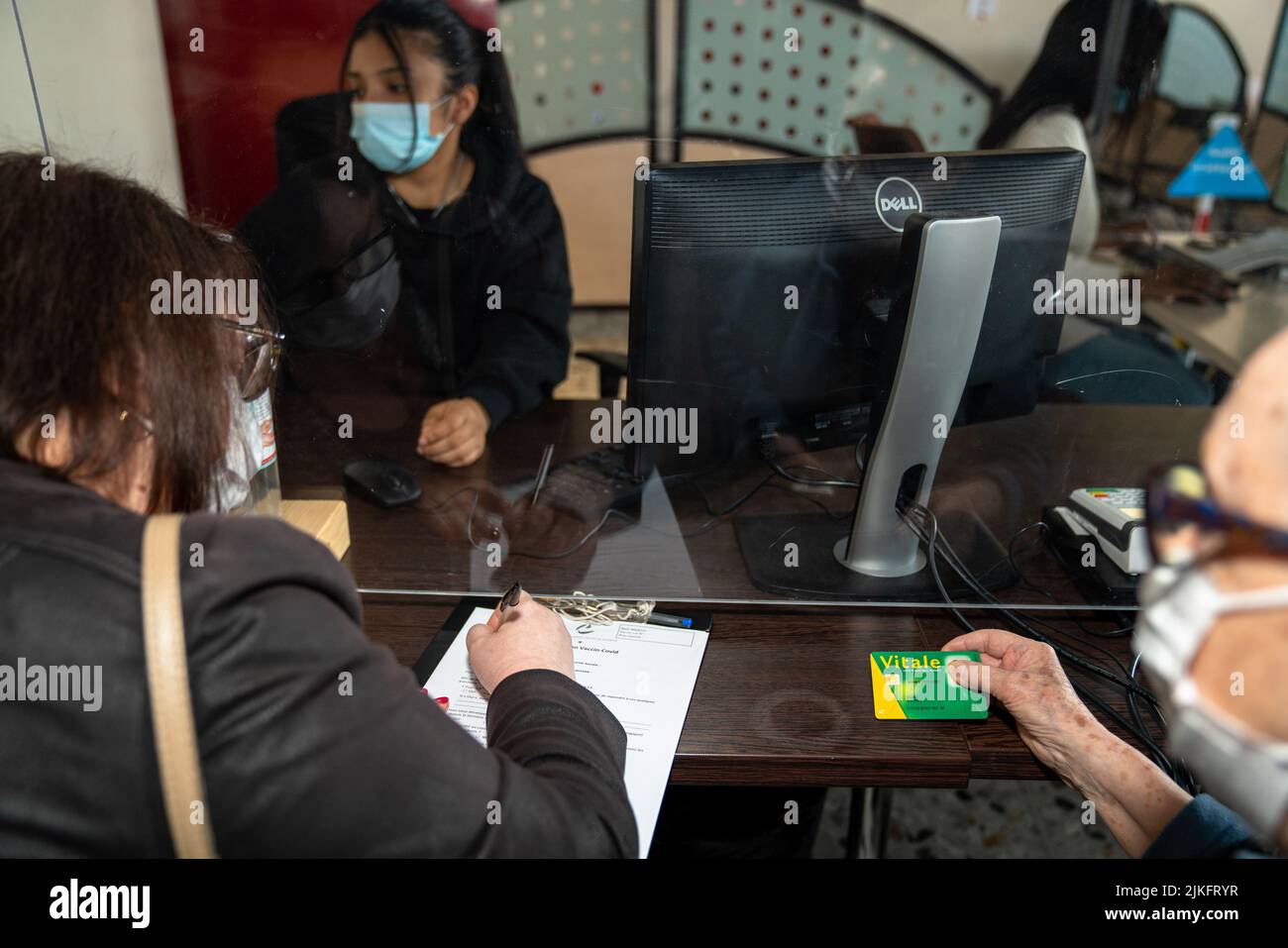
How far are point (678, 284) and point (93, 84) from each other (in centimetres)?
88

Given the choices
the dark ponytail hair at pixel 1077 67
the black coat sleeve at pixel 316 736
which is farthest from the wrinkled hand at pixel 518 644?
the dark ponytail hair at pixel 1077 67

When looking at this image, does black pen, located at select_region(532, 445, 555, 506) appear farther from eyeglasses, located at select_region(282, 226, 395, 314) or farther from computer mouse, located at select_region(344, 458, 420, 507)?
eyeglasses, located at select_region(282, 226, 395, 314)

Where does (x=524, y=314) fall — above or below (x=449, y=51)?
below

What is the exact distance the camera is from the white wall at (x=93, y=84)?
44.4 inches

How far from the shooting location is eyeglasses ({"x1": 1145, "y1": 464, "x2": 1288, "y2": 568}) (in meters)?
0.34

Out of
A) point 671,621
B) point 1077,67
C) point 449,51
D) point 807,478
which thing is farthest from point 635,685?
point 1077,67

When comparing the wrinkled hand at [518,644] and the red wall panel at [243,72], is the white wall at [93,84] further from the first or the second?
the wrinkled hand at [518,644]

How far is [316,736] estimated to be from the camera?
54 cm

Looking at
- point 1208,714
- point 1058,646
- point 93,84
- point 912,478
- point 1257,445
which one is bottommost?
point 1058,646

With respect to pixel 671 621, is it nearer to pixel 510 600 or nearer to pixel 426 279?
pixel 510 600

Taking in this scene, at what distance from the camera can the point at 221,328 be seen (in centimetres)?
70
